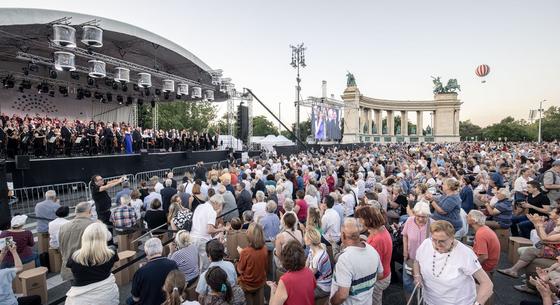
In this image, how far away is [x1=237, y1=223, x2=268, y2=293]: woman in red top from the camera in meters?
3.61

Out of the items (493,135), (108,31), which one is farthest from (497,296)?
(493,135)

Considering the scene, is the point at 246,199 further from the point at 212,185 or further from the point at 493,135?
the point at 493,135

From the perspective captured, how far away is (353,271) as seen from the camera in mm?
2533

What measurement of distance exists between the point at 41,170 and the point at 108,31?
7070mm

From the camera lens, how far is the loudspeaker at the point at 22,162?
906cm

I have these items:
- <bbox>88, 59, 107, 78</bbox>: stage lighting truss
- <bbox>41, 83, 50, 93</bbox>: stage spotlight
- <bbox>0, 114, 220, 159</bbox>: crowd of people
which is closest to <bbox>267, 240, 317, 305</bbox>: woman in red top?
<bbox>88, 59, 107, 78</bbox>: stage lighting truss

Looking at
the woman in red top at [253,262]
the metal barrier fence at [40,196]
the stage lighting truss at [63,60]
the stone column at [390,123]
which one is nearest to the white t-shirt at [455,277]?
the woman in red top at [253,262]

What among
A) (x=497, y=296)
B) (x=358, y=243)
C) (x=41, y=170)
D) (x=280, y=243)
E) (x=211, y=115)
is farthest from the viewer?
(x=211, y=115)

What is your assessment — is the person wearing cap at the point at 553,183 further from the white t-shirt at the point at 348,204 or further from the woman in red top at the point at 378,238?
the woman in red top at the point at 378,238

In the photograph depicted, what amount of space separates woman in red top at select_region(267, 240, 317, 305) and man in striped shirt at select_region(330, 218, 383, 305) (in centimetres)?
25

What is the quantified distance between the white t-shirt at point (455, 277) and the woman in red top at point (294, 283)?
43.6 inches

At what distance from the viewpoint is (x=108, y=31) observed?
1355cm

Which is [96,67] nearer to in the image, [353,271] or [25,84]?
[25,84]

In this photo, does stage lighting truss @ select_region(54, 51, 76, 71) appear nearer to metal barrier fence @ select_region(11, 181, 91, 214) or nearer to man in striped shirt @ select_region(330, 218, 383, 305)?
metal barrier fence @ select_region(11, 181, 91, 214)
